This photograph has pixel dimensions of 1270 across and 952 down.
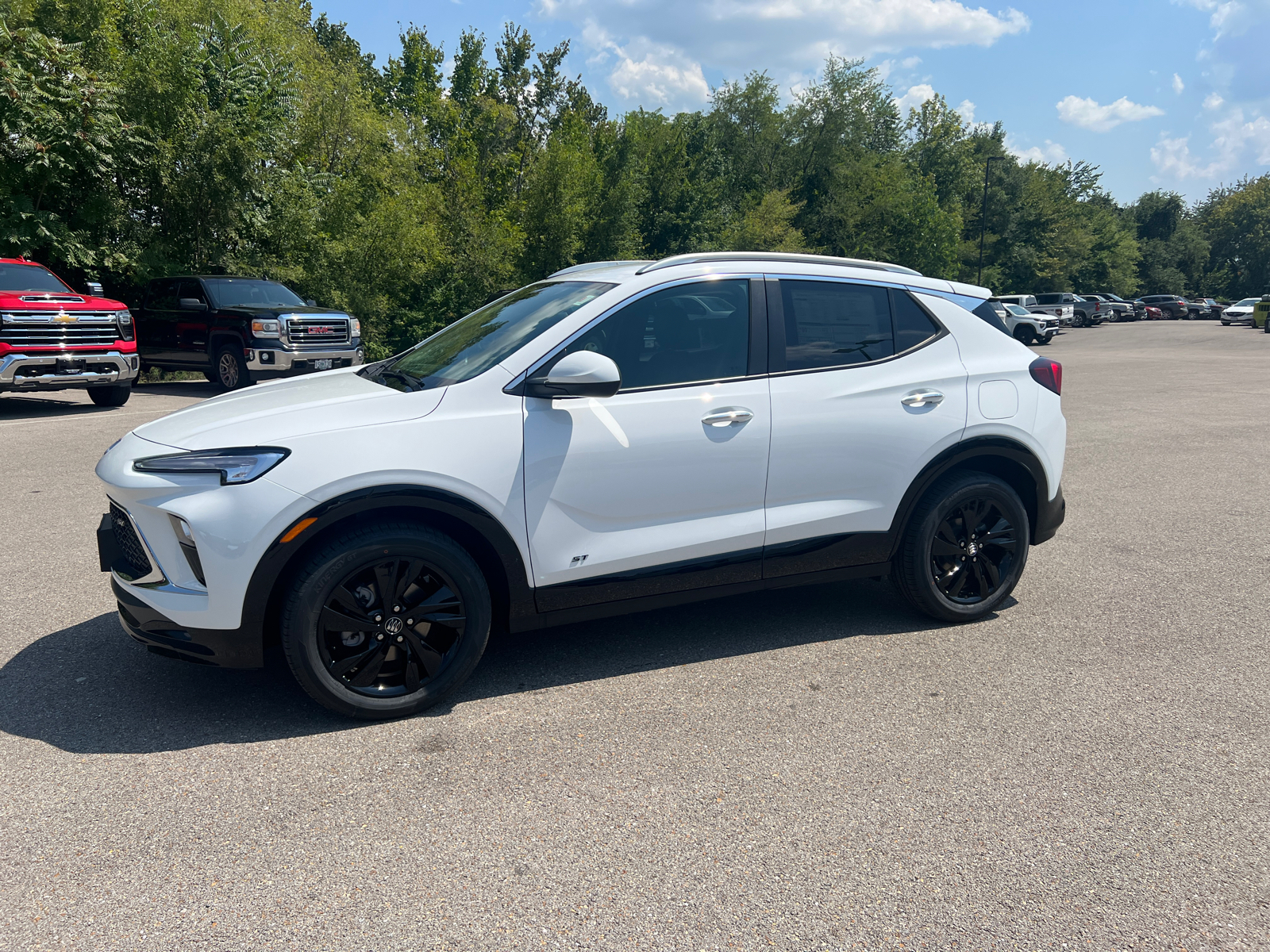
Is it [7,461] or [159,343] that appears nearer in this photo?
[7,461]

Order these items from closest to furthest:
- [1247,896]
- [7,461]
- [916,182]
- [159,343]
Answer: [1247,896], [7,461], [159,343], [916,182]

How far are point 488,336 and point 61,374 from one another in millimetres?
10870

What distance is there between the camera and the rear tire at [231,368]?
49.6 ft

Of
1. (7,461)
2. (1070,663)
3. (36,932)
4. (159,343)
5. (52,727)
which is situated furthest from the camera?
(159,343)

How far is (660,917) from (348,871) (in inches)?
36.3

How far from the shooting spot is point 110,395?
13.9 metres

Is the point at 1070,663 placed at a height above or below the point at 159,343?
below

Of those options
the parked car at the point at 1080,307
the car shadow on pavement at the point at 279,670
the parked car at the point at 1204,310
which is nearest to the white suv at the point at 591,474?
the car shadow on pavement at the point at 279,670

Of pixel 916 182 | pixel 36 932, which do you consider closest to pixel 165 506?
pixel 36 932

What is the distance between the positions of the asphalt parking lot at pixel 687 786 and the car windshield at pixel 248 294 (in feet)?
37.8

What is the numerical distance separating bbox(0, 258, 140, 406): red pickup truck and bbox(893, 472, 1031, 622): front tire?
39.7 ft

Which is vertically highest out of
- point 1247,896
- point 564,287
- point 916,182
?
point 916,182

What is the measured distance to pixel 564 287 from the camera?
435 centimetres

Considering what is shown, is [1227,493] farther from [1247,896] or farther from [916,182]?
[916,182]
